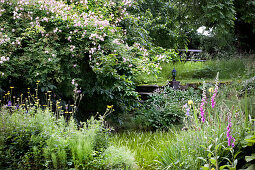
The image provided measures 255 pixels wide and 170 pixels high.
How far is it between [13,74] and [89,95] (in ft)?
4.82

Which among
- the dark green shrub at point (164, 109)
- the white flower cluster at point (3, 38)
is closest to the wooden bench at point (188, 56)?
the dark green shrub at point (164, 109)

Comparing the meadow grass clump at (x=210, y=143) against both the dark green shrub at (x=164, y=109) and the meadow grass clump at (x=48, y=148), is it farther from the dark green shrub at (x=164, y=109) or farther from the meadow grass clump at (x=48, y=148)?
the dark green shrub at (x=164, y=109)

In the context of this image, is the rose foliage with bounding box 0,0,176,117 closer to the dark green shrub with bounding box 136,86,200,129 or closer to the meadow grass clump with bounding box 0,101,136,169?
the dark green shrub with bounding box 136,86,200,129

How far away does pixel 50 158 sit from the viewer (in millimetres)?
2732

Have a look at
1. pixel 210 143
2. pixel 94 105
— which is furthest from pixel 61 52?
pixel 210 143

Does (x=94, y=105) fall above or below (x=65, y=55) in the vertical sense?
below

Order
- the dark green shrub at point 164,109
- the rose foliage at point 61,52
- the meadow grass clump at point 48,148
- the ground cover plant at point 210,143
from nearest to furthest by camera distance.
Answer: the ground cover plant at point 210,143 → the meadow grass clump at point 48,148 → the rose foliage at point 61,52 → the dark green shrub at point 164,109

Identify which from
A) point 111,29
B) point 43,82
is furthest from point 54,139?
point 111,29

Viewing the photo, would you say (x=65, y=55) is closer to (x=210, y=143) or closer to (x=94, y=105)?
(x=94, y=105)

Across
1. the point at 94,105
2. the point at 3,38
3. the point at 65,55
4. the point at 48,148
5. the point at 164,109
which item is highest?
the point at 3,38

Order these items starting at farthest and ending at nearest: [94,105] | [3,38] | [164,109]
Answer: [164,109], [94,105], [3,38]

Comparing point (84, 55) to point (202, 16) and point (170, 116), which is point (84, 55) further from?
point (202, 16)

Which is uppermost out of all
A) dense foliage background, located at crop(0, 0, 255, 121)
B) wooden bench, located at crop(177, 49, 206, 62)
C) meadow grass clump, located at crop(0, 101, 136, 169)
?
wooden bench, located at crop(177, 49, 206, 62)

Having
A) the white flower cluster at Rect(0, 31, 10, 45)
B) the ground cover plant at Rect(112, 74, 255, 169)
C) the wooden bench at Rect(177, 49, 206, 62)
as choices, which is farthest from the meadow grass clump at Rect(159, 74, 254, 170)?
the wooden bench at Rect(177, 49, 206, 62)
